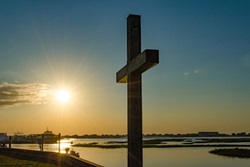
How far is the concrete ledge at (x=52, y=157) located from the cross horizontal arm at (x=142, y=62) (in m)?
4.23

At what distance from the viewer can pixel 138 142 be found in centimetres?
435

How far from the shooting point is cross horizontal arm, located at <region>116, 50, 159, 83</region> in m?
3.95

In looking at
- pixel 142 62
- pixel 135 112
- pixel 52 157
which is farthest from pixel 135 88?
pixel 52 157

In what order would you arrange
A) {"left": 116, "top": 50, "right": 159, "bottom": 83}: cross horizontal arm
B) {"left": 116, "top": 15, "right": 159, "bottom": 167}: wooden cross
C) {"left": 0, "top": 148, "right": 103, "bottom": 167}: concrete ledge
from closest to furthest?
{"left": 116, "top": 50, "right": 159, "bottom": 83}: cross horizontal arm < {"left": 116, "top": 15, "right": 159, "bottom": 167}: wooden cross < {"left": 0, "top": 148, "right": 103, "bottom": 167}: concrete ledge

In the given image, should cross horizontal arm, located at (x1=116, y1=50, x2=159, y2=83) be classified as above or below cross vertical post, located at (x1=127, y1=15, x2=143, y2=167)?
above

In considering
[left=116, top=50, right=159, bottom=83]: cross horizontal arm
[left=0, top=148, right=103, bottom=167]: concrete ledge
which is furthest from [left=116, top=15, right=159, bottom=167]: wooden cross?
[left=0, top=148, right=103, bottom=167]: concrete ledge

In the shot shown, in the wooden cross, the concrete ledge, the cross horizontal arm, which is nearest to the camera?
the cross horizontal arm

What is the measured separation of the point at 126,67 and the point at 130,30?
0.55m

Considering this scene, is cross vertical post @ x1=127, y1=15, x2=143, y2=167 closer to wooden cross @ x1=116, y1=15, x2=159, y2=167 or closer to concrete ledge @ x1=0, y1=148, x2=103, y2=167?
wooden cross @ x1=116, y1=15, x2=159, y2=167

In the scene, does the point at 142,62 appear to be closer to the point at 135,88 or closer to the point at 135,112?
the point at 135,88

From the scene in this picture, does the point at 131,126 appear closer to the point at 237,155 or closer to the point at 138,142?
the point at 138,142

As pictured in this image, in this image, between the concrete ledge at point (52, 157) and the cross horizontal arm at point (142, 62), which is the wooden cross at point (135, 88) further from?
the concrete ledge at point (52, 157)

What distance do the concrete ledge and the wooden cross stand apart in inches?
→ 164

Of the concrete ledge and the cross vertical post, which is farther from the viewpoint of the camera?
the concrete ledge
